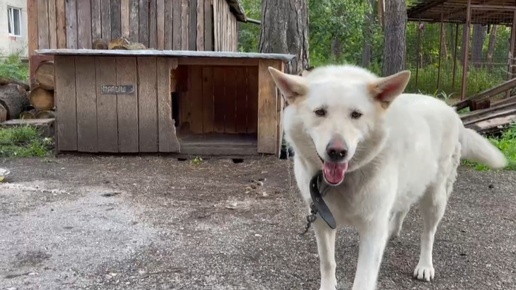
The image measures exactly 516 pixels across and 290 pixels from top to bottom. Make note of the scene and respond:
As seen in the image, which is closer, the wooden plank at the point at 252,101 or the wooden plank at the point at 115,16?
the wooden plank at the point at 252,101

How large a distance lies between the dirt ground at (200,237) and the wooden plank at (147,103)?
1.09 metres

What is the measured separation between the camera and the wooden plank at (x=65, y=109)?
271 inches

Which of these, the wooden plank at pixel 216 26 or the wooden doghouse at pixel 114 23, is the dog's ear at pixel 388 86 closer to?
the wooden doghouse at pixel 114 23

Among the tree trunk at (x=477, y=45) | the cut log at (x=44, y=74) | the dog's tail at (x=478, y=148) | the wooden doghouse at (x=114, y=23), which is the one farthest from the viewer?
the tree trunk at (x=477, y=45)

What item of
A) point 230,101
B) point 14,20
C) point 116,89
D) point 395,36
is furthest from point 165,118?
point 14,20

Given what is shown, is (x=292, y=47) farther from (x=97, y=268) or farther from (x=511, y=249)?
(x=97, y=268)

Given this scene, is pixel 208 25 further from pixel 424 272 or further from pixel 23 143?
pixel 424 272

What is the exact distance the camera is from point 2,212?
435cm

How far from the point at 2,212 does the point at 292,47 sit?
498 centimetres

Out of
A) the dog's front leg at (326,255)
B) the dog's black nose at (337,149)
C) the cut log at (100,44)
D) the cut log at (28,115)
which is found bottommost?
the dog's front leg at (326,255)

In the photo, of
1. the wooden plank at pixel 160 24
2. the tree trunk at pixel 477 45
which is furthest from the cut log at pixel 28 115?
the tree trunk at pixel 477 45

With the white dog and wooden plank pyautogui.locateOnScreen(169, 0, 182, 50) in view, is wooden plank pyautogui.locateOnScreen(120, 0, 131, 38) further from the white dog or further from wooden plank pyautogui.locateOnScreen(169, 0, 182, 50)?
the white dog

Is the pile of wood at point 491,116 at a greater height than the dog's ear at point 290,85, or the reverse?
the dog's ear at point 290,85

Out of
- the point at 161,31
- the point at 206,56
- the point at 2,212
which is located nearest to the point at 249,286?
the point at 2,212
